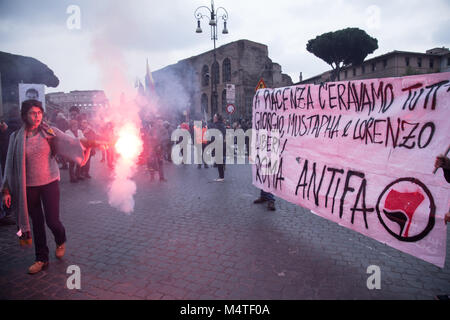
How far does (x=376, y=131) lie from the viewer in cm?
311

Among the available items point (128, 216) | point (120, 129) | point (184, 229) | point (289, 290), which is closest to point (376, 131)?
point (289, 290)

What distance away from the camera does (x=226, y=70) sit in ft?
136

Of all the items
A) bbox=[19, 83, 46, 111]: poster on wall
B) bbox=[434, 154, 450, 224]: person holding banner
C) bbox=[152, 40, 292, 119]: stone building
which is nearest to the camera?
bbox=[434, 154, 450, 224]: person holding banner

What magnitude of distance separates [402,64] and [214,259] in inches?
2378

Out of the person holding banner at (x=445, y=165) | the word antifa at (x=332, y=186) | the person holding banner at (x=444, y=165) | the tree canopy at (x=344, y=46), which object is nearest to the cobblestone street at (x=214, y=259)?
the word antifa at (x=332, y=186)

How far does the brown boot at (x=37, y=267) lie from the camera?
3.23 m

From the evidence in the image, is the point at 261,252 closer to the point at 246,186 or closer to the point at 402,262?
the point at 402,262

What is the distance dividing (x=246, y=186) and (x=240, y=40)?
36162 mm

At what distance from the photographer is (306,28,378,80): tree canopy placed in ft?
149

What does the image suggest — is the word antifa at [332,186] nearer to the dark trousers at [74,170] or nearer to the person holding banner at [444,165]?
the person holding banner at [444,165]

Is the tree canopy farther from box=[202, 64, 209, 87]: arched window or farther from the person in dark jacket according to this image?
the person in dark jacket

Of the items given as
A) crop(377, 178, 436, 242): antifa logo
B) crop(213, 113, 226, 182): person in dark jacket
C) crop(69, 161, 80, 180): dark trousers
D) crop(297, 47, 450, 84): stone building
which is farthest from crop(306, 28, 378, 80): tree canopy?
crop(377, 178, 436, 242): antifa logo

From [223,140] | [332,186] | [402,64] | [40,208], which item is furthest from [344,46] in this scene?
[40,208]

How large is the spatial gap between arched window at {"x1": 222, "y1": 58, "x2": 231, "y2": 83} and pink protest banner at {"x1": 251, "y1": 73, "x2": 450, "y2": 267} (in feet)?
126
